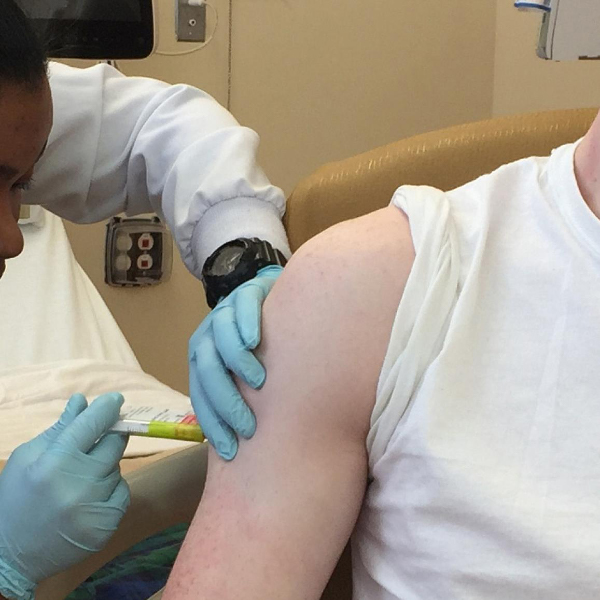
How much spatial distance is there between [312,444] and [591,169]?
0.32 metres

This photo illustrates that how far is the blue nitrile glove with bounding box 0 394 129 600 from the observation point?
892 mm

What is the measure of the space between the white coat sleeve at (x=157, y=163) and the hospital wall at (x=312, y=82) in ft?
3.52

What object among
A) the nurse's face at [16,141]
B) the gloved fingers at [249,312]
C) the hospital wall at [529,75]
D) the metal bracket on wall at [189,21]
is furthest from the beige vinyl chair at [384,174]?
the metal bracket on wall at [189,21]

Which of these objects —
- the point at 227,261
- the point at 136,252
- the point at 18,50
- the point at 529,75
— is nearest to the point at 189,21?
the point at 136,252

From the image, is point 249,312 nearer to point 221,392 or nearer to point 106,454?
point 221,392

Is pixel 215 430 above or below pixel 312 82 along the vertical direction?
below

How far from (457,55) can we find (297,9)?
1.84 ft

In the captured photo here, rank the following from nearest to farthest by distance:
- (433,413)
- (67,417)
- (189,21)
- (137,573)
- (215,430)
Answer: (433,413) < (215,430) < (67,417) < (137,573) < (189,21)

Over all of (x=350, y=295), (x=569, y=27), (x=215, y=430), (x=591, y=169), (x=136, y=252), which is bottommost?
(x=136, y=252)

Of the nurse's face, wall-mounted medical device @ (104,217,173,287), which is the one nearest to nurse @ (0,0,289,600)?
the nurse's face

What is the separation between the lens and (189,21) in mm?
2279

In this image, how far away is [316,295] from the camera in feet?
2.13

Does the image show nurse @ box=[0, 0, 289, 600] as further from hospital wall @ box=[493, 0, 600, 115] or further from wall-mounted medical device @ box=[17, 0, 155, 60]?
hospital wall @ box=[493, 0, 600, 115]

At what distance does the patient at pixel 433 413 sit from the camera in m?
0.59
